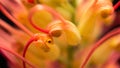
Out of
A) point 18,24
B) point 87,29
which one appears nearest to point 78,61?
point 87,29

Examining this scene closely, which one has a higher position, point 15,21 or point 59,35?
point 15,21

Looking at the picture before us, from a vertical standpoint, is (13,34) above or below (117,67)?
above

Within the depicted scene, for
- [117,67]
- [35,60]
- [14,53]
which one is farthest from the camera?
[117,67]

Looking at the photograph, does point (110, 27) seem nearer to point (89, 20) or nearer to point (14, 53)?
point (89, 20)

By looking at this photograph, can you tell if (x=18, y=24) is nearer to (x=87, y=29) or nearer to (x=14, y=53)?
(x=14, y=53)

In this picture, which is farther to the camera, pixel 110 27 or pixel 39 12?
pixel 110 27

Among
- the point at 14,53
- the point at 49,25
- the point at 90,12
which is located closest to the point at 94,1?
the point at 90,12

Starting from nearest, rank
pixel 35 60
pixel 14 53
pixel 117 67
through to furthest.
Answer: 1. pixel 14 53
2. pixel 35 60
3. pixel 117 67
